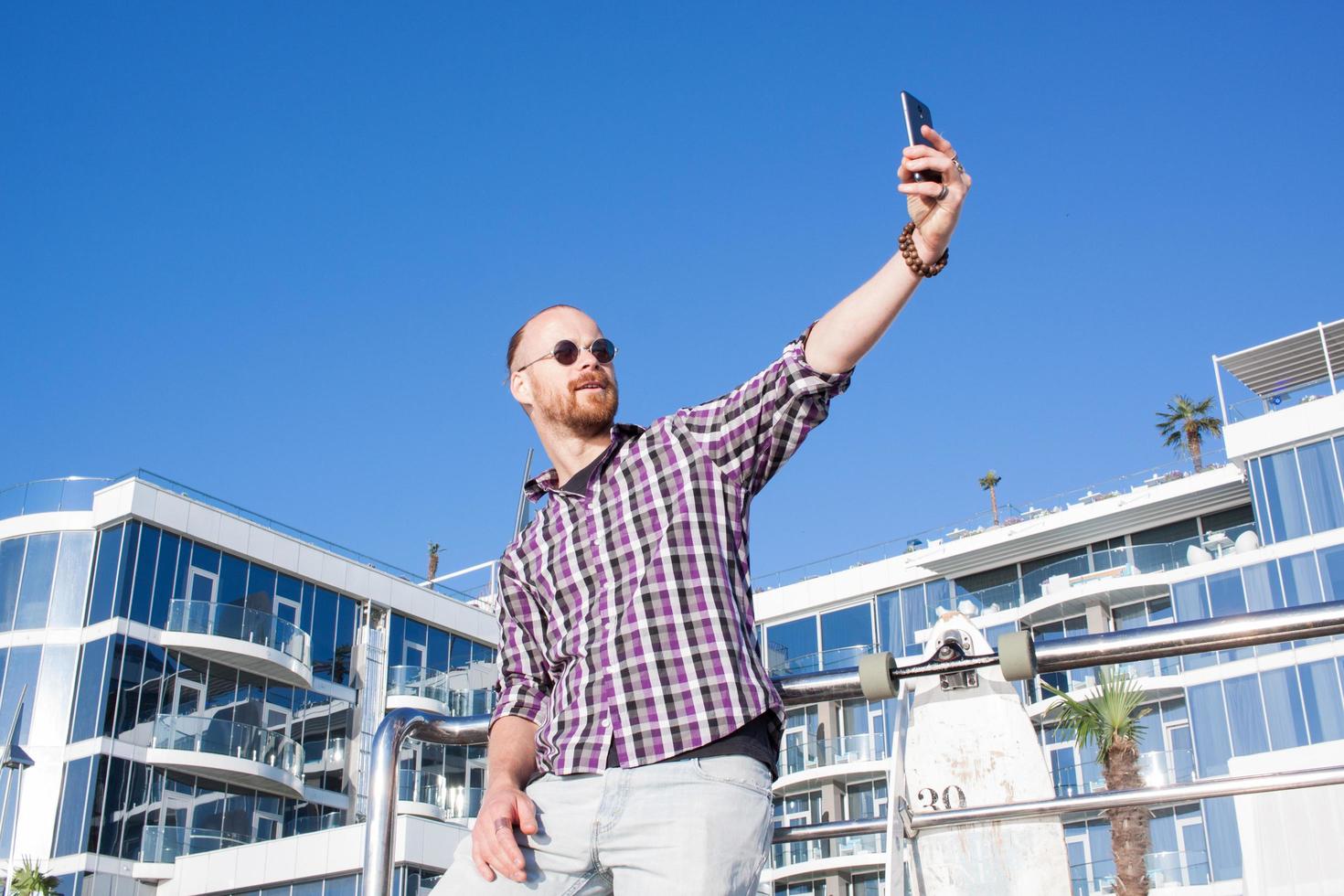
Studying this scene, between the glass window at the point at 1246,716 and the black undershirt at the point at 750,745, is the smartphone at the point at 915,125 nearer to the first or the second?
the black undershirt at the point at 750,745

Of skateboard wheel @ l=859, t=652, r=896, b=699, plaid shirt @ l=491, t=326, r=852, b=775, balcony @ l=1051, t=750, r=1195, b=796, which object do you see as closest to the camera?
plaid shirt @ l=491, t=326, r=852, b=775

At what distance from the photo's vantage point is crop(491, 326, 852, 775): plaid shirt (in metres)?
2.36

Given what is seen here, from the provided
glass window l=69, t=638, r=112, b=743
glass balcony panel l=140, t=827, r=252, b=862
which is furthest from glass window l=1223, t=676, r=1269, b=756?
glass window l=69, t=638, r=112, b=743

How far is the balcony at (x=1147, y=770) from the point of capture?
35719mm

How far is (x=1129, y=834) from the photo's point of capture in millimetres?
28031

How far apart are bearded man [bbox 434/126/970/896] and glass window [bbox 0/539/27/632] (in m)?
35.3

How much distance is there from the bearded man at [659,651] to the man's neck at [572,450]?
7 cm

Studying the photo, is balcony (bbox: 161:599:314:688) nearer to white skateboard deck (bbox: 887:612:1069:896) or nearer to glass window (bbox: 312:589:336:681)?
glass window (bbox: 312:589:336:681)

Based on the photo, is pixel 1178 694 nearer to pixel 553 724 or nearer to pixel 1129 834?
pixel 1129 834

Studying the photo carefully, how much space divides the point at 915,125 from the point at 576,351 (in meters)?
0.90

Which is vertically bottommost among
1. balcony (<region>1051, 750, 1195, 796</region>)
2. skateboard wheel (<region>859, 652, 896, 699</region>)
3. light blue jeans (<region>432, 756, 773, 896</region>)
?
light blue jeans (<region>432, 756, 773, 896</region>)

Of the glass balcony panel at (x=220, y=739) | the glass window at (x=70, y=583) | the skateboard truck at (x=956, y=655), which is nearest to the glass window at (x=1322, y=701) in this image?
the glass balcony panel at (x=220, y=739)

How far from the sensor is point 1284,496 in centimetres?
3550

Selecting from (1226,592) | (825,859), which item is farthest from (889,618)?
(1226,592)
